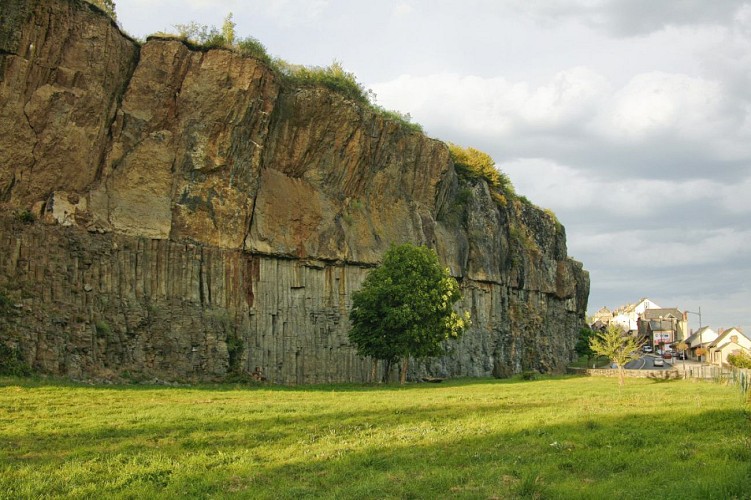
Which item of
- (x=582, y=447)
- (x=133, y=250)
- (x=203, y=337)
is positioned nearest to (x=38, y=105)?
(x=133, y=250)

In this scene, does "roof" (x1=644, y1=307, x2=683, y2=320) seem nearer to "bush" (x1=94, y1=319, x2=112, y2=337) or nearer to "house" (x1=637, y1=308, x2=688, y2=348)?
"house" (x1=637, y1=308, x2=688, y2=348)

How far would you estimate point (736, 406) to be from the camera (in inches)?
980

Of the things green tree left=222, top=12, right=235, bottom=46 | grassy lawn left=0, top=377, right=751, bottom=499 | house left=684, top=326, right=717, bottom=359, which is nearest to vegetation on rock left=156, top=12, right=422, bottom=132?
green tree left=222, top=12, right=235, bottom=46

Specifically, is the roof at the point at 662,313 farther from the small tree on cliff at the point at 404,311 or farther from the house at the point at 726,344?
the small tree on cliff at the point at 404,311

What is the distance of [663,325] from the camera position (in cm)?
18488

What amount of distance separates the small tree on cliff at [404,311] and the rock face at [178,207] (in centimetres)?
588

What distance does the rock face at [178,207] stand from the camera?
129 ft

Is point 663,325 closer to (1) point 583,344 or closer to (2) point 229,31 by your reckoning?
(1) point 583,344

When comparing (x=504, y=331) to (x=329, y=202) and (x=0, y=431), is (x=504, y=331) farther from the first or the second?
(x=0, y=431)

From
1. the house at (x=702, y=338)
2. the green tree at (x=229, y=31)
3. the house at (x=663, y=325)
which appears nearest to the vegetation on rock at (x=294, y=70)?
the green tree at (x=229, y=31)

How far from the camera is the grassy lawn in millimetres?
14773

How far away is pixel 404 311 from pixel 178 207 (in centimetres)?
1439

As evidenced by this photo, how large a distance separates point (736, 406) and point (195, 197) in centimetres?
3184

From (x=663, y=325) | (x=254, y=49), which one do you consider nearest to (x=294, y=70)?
(x=254, y=49)
